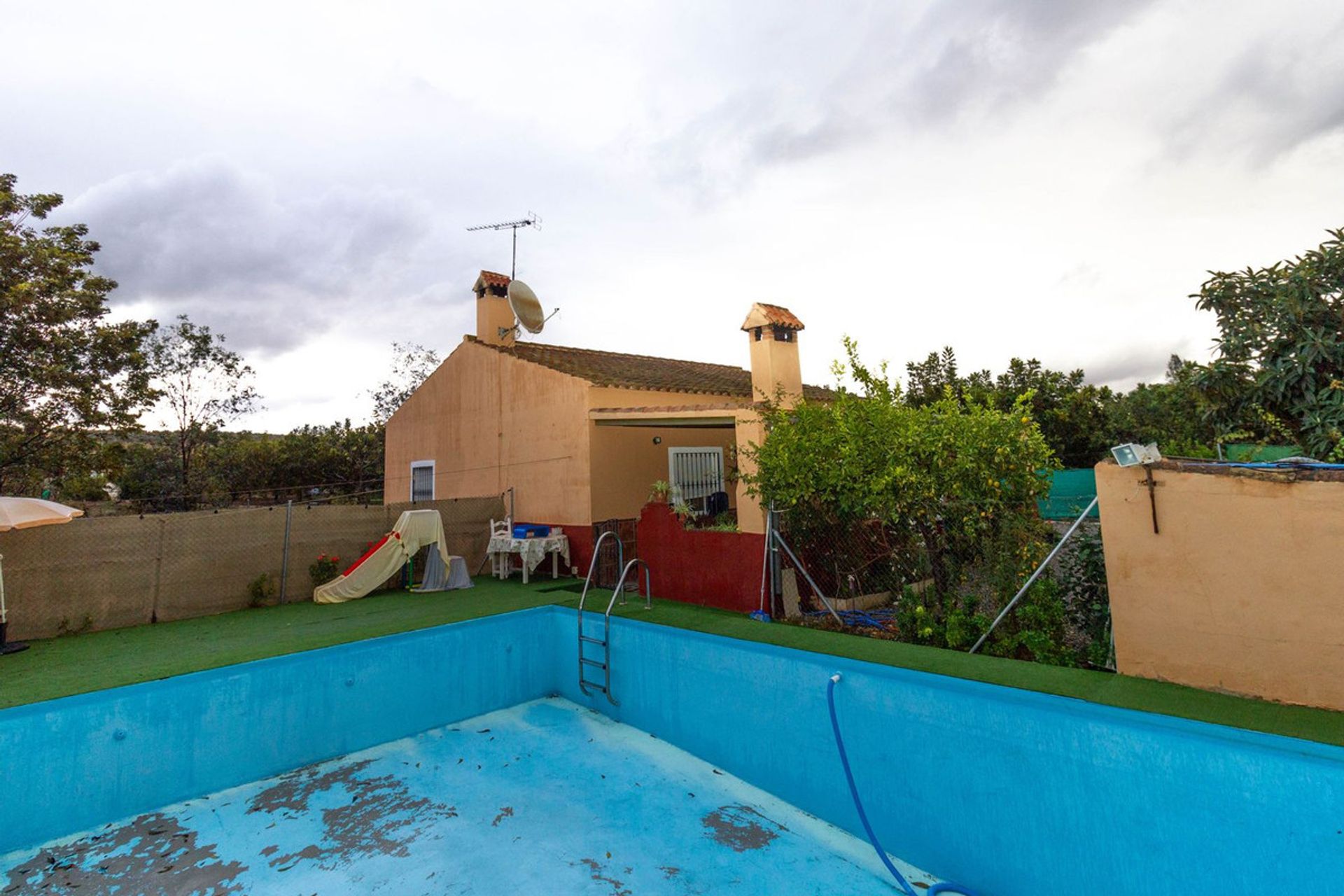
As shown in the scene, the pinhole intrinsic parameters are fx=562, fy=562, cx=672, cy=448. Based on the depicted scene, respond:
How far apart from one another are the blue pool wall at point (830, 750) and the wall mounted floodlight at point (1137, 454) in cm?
186

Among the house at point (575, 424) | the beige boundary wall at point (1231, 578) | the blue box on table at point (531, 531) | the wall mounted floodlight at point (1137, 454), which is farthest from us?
the blue box on table at point (531, 531)

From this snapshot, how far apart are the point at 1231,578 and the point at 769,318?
256 inches

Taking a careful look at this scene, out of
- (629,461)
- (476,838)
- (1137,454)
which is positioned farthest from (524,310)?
(1137,454)

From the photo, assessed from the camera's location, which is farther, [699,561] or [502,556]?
[502,556]

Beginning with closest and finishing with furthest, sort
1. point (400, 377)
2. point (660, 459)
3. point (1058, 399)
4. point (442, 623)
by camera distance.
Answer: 1. point (442, 623)
2. point (660, 459)
3. point (1058, 399)
4. point (400, 377)

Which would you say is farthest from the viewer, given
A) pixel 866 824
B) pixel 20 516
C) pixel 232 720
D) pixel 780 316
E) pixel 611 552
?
pixel 611 552

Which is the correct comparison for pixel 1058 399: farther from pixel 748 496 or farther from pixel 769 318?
pixel 748 496

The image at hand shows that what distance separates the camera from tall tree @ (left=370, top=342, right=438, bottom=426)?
89.1 feet

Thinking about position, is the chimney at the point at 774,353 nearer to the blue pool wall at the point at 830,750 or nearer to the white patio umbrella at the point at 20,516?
the blue pool wall at the point at 830,750

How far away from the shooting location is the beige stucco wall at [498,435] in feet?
37.1

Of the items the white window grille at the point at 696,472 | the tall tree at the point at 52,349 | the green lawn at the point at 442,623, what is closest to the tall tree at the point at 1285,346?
the green lawn at the point at 442,623

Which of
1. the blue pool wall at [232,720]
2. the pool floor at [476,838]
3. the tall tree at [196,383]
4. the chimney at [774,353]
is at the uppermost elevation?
the tall tree at [196,383]

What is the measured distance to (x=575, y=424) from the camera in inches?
441

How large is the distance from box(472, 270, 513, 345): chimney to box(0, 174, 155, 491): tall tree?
9.64 metres
